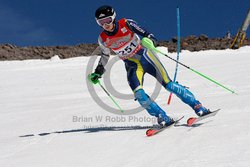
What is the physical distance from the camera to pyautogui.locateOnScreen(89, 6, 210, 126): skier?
19.1ft

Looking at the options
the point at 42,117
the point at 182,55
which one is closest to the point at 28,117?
the point at 42,117

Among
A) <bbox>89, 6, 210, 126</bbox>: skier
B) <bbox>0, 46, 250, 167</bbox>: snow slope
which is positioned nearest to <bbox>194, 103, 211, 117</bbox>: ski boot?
<bbox>89, 6, 210, 126</bbox>: skier

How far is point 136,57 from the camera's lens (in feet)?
19.9

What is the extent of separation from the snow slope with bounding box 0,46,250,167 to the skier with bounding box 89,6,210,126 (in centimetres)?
42

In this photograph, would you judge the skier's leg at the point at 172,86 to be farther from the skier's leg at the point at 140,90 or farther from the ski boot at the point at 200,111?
the skier's leg at the point at 140,90

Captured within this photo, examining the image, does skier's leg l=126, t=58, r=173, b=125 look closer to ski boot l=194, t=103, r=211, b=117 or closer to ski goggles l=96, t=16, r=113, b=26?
ski boot l=194, t=103, r=211, b=117

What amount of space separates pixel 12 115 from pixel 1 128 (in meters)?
1.52

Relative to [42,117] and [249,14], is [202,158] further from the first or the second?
[249,14]

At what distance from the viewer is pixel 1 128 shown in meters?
7.68

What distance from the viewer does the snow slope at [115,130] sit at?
4188 millimetres

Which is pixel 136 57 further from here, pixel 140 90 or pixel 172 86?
pixel 172 86

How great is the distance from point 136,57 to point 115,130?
121cm

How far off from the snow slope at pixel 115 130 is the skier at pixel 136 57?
417 millimetres

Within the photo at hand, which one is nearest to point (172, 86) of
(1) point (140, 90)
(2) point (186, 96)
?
(2) point (186, 96)
